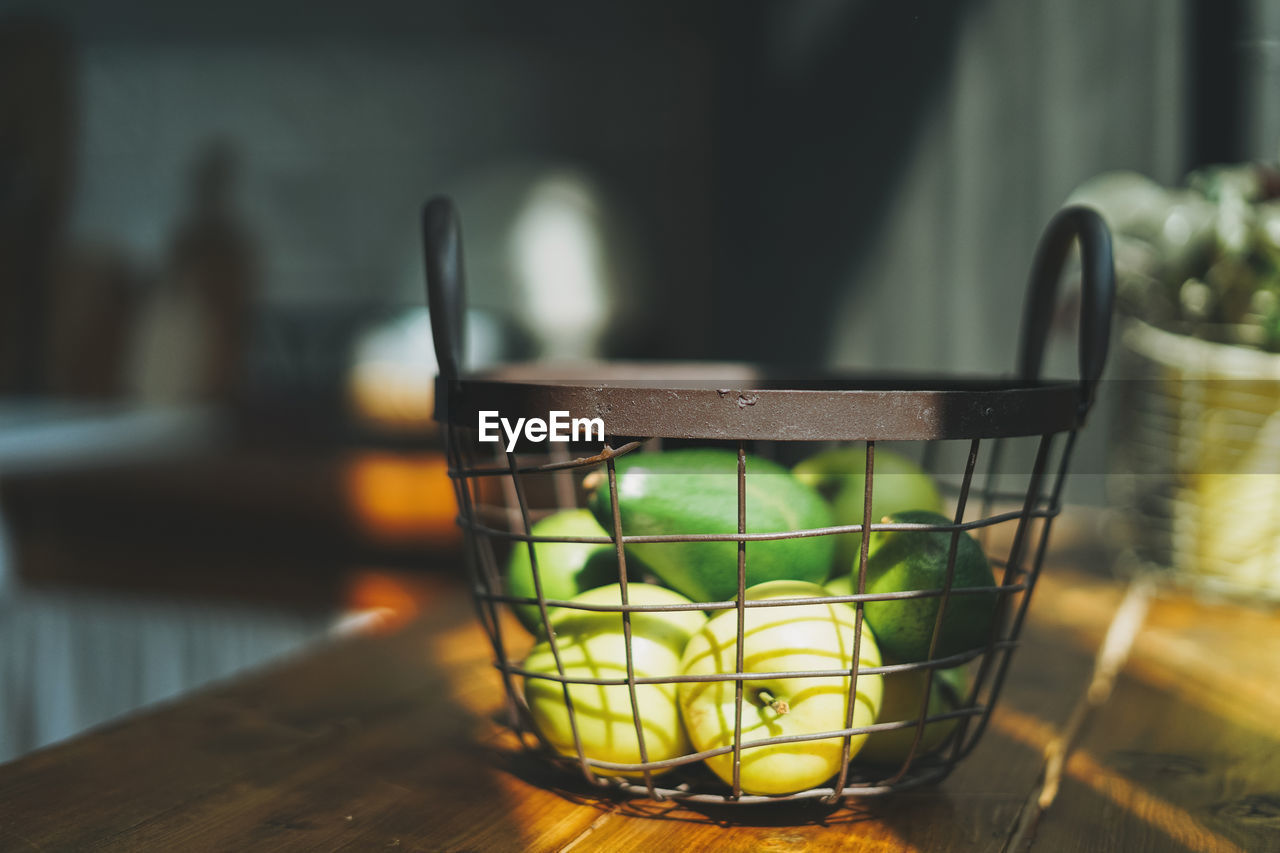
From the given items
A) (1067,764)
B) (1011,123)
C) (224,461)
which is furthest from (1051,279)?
(224,461)

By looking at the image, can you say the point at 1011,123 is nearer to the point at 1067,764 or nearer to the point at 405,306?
the point at 1067,764

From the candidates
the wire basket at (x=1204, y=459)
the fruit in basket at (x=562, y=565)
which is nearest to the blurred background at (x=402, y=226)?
the wire basket at (x=1204, y=459)

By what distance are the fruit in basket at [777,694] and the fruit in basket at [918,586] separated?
0.05ft

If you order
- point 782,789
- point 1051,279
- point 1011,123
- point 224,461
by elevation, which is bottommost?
point 224,461

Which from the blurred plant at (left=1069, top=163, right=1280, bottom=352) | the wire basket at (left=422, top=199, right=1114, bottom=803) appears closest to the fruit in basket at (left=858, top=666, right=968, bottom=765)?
the wire basket at (left=422, top=199, right=1114, bottom=803)

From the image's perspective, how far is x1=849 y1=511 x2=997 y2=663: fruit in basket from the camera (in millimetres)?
351

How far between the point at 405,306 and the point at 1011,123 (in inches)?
67.5

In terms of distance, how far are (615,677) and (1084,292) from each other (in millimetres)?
247

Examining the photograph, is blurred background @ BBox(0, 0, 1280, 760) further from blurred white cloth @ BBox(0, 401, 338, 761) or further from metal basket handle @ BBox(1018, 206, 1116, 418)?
metal basket handle @ BBox(1018, 206, 1116, 418)

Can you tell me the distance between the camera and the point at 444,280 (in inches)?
15.5

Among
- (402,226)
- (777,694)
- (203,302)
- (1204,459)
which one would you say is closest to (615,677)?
(777,694)

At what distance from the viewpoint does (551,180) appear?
259 cm

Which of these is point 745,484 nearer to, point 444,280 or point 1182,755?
point 444,280

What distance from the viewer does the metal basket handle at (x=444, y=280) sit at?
39 centimetres
